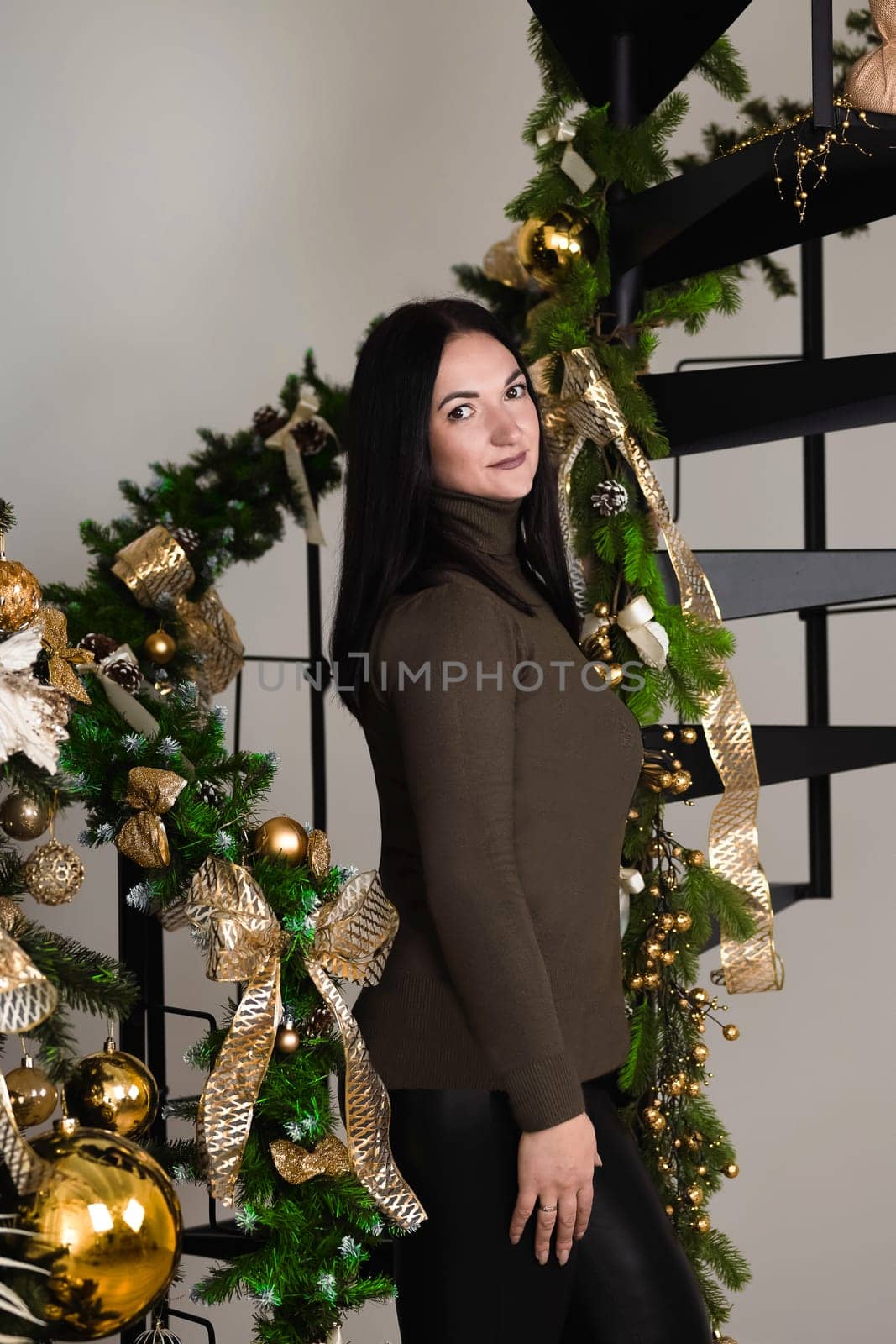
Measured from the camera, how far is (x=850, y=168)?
1860 mm

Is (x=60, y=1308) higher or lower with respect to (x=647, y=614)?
lower

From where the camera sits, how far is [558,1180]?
1.30 metres

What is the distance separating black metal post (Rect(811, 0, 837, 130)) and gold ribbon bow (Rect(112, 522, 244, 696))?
1.09 m

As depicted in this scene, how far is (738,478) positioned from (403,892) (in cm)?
220

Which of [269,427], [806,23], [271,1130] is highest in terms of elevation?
[806,23]

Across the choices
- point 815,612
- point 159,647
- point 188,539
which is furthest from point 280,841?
point 815,612

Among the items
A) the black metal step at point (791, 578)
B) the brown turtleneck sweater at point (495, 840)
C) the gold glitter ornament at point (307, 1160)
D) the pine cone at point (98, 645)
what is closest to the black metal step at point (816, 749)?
the black metal step at point (791, 578)

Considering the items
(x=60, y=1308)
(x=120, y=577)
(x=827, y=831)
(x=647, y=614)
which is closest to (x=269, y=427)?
(x=120, y=577)

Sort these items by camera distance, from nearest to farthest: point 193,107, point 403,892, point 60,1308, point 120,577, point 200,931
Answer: point 60,1308, point 200,931, point 403,892, point 120,577, point 193,107

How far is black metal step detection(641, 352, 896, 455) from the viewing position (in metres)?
2.00

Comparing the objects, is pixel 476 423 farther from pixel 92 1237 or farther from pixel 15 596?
pixel 92 1237

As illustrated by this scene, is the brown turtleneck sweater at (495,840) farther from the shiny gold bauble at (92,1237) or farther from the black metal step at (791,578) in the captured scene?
the black metal step at (791,578)

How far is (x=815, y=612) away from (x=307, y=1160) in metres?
1.60

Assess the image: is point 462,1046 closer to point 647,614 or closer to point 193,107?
point 647,614
